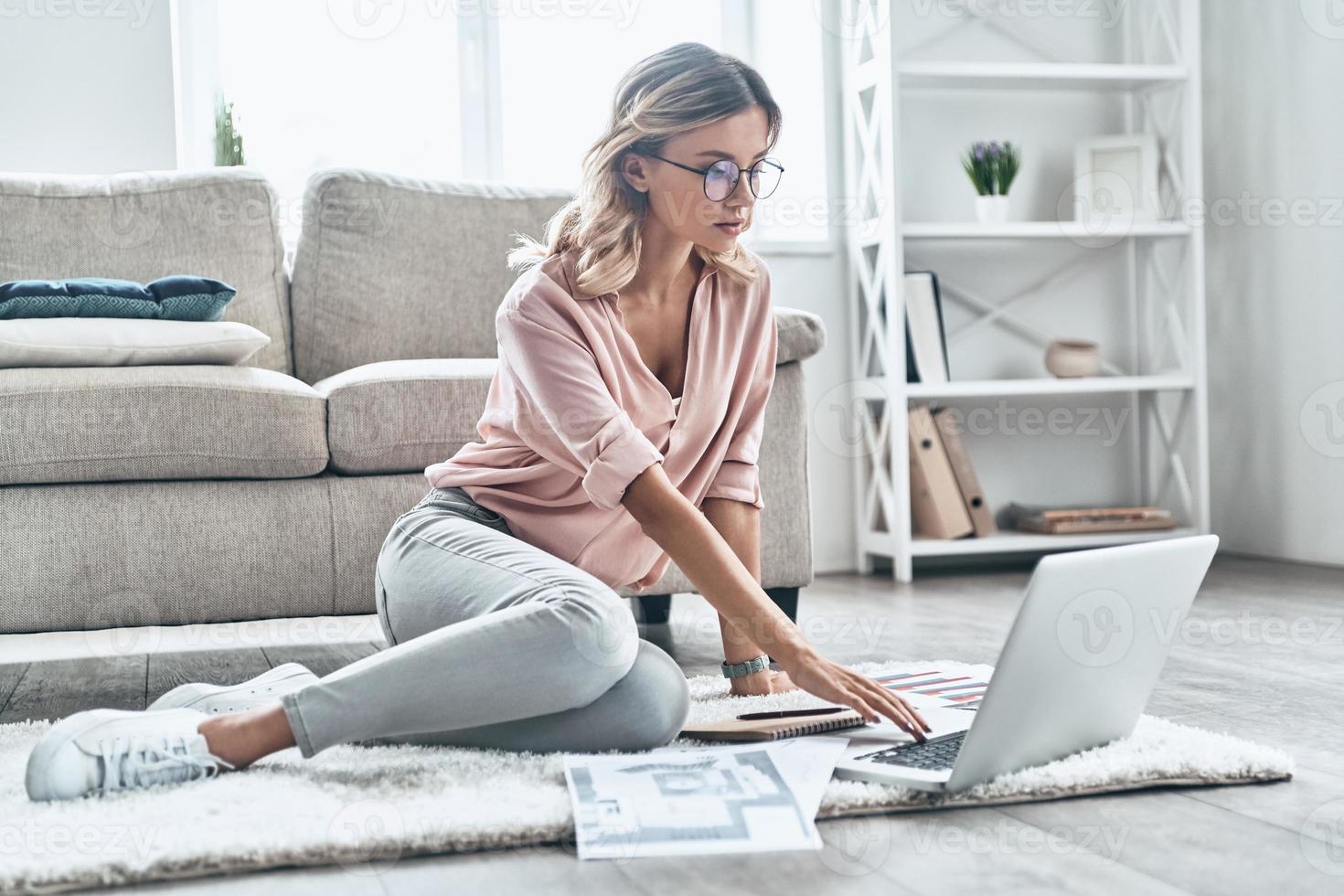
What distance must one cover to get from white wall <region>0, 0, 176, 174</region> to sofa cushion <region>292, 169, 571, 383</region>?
68cm

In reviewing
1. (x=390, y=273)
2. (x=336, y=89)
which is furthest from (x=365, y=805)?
(x=336, y=89)

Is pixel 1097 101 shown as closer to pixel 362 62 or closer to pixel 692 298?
pixel 362 62

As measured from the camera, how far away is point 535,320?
1.43 meters

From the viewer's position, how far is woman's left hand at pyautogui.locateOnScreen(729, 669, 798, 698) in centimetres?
159

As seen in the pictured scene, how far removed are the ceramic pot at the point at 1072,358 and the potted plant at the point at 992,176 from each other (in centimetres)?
37

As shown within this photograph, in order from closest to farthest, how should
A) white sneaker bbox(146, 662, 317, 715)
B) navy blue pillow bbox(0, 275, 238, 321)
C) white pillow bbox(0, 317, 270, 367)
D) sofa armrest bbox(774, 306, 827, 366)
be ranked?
white sneaker bbox(146, 662, 317, 715) < white pillow bbox(0, 317, 270, 367) < navy blue pillow bbox(0, 275, 238, 321) < sofa armrest bbox(774, 306, 827, 366)

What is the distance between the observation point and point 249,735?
3.84ft

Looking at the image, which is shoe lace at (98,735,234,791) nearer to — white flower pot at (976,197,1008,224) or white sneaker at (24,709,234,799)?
white sneaker at (24,709,234,799)

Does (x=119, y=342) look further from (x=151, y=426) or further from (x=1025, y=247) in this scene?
(x=1025, y=247)

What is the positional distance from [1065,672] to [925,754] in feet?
0.51

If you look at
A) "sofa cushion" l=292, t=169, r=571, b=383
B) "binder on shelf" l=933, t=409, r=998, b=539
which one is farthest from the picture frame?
"sofa cushion" l=292, t=169, r=571, b=383

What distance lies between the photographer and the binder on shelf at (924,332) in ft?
10.8

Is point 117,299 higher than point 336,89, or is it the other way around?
point 336,89

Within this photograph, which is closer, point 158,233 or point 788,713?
point 788,713
